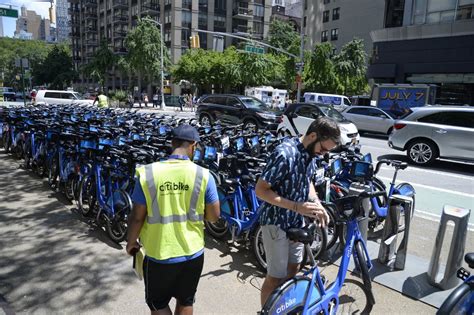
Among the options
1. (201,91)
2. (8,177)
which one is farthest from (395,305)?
(201,91)

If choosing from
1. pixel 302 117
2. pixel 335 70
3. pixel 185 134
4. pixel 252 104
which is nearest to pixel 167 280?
pixel 185 134

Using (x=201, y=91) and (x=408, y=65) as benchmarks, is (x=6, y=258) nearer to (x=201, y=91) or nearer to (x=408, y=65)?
(x=408, y=65)

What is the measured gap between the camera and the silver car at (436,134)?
1027cm

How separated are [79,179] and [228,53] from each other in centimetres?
4372

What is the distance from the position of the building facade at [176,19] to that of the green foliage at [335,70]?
17.7 m

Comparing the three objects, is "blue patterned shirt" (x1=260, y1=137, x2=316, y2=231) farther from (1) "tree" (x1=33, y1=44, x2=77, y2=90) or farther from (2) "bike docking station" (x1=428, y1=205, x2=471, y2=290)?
(1) "tree" (x1=33, y1=44, x2=77, y2=90)

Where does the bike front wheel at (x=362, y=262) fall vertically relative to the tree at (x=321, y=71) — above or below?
below

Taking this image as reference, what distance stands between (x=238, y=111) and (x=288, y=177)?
573 inches

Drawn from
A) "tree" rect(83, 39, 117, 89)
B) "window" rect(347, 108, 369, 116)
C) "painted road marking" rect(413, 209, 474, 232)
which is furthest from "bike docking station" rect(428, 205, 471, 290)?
"tree" rect(83, 39, 117, 89)

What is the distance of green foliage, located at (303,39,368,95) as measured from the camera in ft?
124

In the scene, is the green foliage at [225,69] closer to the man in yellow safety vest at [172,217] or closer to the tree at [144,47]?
the tree at [144,47]

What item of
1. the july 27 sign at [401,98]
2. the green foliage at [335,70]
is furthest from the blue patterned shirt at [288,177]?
the green foliage at [335,70]

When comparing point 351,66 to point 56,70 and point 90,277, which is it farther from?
point 56,70

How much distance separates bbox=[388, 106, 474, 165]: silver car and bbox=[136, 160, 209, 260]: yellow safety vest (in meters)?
10.1
